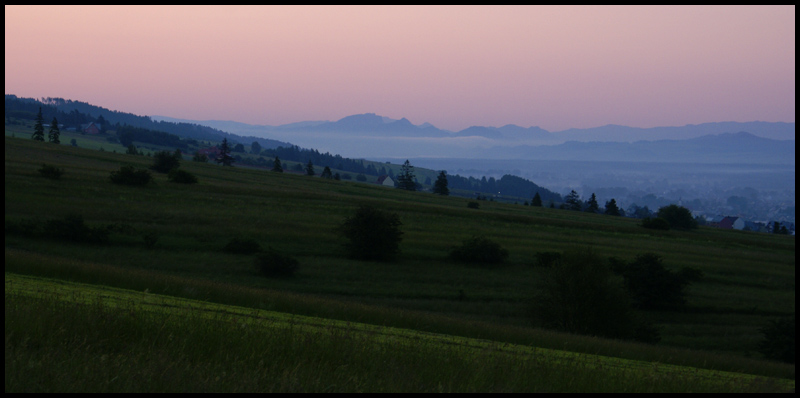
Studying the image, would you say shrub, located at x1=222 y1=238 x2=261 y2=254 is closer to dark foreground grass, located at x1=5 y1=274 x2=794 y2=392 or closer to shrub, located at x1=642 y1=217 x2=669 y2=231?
dark foreground grass, located at x1=5 y1=274 x2=794 y2=392

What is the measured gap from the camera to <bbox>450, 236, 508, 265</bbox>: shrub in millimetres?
37875

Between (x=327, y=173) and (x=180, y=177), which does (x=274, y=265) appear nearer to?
(x=180, y=177)

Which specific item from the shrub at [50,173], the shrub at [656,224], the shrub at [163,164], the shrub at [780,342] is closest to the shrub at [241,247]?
the shrub at [50,173]

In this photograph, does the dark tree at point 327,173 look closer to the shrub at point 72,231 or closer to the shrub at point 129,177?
the shrub at point 129,177

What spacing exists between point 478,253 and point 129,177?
3513 cm

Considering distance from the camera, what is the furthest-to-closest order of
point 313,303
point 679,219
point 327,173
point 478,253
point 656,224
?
point 327,173
point 679,219
point 656,224
point 478,253
point 313,303

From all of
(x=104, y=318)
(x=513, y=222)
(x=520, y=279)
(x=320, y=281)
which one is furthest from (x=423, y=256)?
(x=104, y=318)

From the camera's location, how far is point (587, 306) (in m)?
25.9

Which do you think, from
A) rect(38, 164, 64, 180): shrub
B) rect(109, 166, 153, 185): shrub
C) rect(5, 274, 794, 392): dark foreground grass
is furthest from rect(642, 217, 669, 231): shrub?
rect(5, 274, 794, 392): dark foreground grass

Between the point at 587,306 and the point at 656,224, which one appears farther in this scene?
the point at 656,224

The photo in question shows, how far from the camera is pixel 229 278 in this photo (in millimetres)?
28797

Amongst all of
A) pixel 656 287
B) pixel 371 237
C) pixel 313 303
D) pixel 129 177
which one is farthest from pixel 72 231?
pixel 656 287

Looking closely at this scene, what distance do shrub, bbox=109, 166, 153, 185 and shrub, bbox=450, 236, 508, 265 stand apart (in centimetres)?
3247

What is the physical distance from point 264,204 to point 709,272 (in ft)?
129
